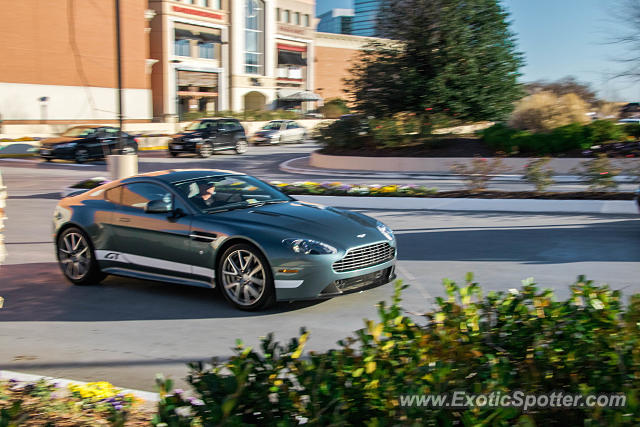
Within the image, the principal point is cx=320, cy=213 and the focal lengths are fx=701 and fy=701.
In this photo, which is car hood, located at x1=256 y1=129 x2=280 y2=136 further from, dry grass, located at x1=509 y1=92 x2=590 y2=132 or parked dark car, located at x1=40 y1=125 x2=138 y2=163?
dry grass, located at x1=509 y1=92 x2=590 y2=132

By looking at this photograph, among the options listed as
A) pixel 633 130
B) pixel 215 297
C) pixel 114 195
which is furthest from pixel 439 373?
pixel 633 130

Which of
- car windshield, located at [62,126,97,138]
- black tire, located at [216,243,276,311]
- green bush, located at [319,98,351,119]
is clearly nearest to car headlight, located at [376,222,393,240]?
black tire, located at [216,243,276,311]

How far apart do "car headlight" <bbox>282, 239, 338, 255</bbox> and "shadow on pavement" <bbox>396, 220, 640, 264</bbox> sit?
3098mm

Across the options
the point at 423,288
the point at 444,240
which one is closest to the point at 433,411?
the point at 423,288

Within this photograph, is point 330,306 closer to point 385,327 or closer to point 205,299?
point 205,299

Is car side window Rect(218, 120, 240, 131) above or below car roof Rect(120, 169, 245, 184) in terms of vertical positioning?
above

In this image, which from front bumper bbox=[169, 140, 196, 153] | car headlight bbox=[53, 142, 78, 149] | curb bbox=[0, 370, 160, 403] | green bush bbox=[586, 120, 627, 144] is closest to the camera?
curb bbox=[0, 370, 160, 403]

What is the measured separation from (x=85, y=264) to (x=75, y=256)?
0.22m

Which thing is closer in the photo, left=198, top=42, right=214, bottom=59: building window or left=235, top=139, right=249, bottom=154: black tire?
left=235, top=139, right=249, bottom=154: black tire

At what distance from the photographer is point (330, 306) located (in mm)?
7418

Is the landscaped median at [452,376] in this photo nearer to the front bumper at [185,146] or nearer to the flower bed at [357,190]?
the flower bed at [357,190]

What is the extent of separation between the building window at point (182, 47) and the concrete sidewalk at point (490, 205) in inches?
2015

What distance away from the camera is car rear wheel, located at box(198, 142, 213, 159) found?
3347 centimetres

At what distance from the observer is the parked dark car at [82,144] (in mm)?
30438
